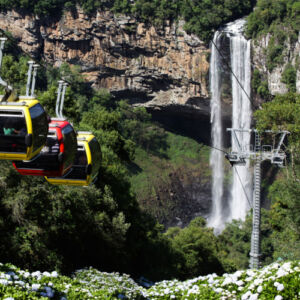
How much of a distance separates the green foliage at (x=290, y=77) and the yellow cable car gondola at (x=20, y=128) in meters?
37.0

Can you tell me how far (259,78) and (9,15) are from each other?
25.3 metres

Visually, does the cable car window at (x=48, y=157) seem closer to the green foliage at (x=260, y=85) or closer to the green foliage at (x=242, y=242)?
the green foliage at (x=242, y=242)

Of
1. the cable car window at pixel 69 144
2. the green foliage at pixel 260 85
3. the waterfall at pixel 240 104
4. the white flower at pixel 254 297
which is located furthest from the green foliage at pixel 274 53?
the white flower at pixel 254 297

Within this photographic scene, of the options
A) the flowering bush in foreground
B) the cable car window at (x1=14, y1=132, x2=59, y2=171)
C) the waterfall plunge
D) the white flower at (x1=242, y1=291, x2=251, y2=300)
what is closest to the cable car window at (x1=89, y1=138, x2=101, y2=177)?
the cable car window at (x1=14, y1=132, x2=59, y2=171)

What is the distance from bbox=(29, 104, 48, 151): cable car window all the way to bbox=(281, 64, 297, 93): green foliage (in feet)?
121

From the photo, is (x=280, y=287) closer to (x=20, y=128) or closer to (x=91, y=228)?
(x=20, y=128)

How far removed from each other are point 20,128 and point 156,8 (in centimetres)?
4258

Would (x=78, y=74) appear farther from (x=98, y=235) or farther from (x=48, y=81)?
(x=98, y=235)

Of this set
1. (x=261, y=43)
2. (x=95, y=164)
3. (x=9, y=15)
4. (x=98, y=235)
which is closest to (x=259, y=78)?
(x=261, y=43)

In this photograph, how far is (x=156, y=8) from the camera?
159 ft

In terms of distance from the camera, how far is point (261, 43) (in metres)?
44.1

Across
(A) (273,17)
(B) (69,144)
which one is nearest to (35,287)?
(B) (69,144)

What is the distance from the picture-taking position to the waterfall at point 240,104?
45.1m

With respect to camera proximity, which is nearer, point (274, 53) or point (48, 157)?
point (48, 157)
